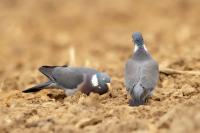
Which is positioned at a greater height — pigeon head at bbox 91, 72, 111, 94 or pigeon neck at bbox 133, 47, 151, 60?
pigeon neck at bbox 133, 47, 151, 60

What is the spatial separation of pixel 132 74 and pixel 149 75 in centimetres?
17

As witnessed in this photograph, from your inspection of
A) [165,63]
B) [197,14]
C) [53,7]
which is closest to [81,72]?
[165,63]

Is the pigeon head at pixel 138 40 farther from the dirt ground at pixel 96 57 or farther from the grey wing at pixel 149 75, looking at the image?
the dirt ground at pixel 96 57

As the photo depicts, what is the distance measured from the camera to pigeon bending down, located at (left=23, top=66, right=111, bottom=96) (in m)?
8.12

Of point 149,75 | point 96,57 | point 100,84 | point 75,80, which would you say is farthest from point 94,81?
point 96,57

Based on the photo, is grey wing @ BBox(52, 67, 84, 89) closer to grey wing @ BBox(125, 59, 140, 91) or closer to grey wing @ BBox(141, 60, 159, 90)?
grey wing @ BBox(125, 59, 140, 91)

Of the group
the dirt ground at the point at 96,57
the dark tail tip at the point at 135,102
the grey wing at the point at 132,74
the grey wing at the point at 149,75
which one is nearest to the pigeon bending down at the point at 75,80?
the dirt ground at the point at 96,57

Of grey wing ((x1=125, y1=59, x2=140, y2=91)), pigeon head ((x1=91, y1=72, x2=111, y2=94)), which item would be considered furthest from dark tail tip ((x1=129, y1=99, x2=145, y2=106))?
pigeon head ((x1=91, y1=72, x2=111, y2=94))

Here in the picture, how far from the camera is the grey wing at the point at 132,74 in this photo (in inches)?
298

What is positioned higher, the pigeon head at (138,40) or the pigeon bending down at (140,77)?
the pigeon head at (138,40)

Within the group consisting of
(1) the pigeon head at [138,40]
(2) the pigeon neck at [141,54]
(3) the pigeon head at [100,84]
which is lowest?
(3) the pigeon head at [100,84]

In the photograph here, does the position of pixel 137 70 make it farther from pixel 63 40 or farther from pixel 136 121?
pixel 63 40

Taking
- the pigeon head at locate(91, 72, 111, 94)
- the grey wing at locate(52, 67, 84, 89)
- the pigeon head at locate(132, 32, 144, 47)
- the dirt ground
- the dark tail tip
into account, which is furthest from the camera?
the grey wing at locate(52, 67, 84, 89)

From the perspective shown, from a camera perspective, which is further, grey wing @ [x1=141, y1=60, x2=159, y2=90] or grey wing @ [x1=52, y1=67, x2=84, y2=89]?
grey wing @ [x1=52, y1=67, x2=84, y2=89]
